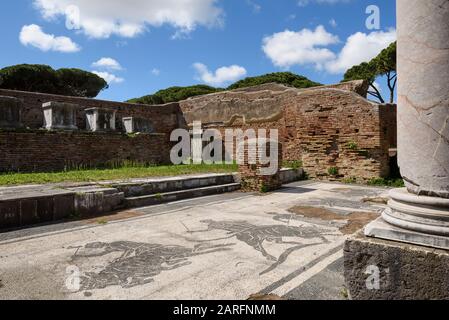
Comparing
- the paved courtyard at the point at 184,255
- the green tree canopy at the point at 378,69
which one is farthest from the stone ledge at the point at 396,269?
the green tree canopy at the point at 378,69

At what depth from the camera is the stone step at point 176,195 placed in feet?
19.9

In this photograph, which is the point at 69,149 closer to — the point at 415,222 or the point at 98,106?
the point at 98,106

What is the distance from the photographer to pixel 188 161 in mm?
16266

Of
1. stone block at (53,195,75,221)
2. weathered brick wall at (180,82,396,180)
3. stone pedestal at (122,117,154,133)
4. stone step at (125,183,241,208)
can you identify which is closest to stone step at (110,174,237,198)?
stone step at (125,183,241,208)

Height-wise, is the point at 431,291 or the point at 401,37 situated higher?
the point at 401,37

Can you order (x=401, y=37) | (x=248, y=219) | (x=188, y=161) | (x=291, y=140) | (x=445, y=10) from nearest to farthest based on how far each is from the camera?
1. (x=445, y=10)
2. (x=401, y=37)
3. (x=248, y=219)
4. (x=291, y=140)
5. (x=188, y=161)

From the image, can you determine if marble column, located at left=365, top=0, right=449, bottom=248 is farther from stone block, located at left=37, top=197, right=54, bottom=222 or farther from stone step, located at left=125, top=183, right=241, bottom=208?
stone step, located at left=125, top=183, right=241, bottom=208

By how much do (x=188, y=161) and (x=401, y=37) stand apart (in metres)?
14.2

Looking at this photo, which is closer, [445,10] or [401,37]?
[445,10]

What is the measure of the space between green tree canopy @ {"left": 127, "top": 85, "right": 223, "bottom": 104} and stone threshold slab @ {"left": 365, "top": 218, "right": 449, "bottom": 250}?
31.2 m

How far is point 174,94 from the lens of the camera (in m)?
34.1

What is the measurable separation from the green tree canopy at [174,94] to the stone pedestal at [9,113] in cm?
2306
